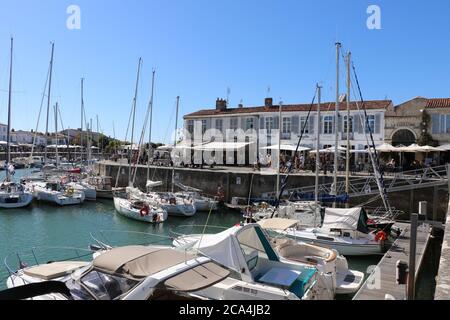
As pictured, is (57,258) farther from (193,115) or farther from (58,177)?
(193,115)

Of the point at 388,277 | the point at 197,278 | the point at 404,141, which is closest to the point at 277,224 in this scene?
the point at 388,277

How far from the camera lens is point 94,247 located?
13992 mm

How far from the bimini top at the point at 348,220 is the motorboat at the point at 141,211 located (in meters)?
10.9

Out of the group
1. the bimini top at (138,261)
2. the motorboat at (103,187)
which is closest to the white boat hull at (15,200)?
the motorboat at (103,187)

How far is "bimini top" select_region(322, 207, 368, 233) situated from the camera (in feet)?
57.0

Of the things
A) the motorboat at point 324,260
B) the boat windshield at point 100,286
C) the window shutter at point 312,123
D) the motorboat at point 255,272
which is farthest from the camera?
the window shutter at point 312,123

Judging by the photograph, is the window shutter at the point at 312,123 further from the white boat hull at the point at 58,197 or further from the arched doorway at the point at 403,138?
the white boat hull at the point at 58,197

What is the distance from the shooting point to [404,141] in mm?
33125

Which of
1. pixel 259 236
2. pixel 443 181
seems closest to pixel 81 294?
pixel 259 236

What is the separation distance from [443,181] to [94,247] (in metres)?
21.1

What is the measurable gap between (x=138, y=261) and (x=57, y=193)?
80.8ft

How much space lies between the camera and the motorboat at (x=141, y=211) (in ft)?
80.2

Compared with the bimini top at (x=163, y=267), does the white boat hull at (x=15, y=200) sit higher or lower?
lower

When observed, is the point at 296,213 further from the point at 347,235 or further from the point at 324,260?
the point at 324,260
